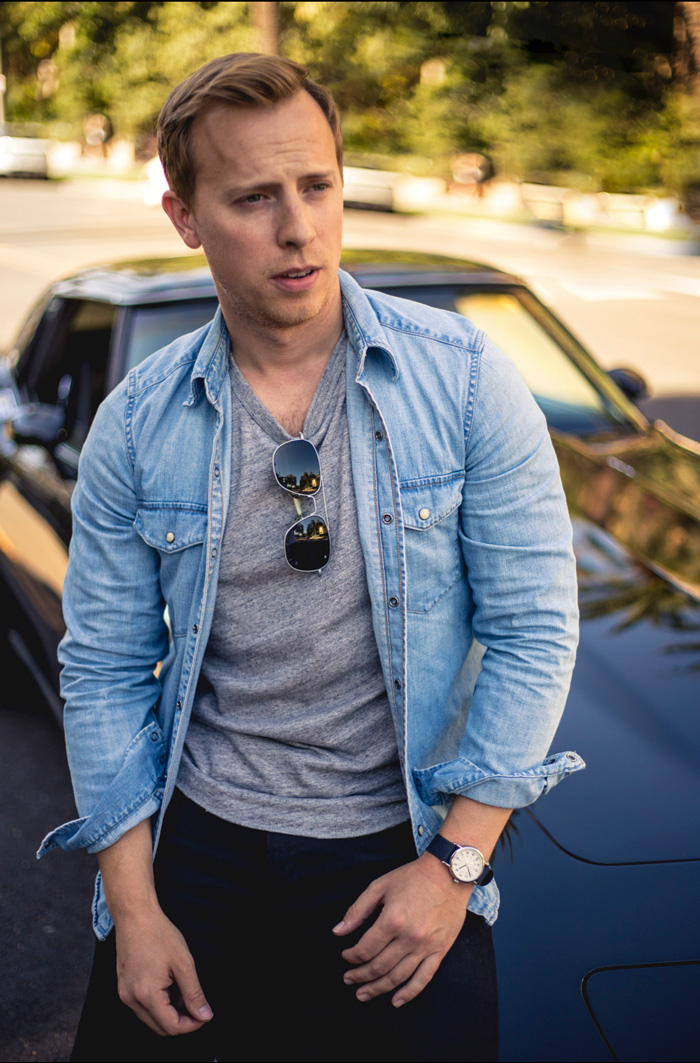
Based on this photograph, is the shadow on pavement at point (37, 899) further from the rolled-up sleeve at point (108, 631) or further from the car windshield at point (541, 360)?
the car windshield at point (541, 360)

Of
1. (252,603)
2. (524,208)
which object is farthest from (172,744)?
(524,208)

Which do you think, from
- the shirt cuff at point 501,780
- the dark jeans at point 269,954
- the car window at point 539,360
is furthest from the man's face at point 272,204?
the car window at point 539,360

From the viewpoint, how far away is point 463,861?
54.2 inches

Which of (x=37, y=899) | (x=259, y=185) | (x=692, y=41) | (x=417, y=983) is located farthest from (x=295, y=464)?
(x=692, y=41)

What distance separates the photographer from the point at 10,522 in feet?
10.6

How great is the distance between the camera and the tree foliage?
23250mm

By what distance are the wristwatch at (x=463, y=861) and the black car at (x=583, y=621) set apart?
161 mm

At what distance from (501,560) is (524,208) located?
24.0 metres

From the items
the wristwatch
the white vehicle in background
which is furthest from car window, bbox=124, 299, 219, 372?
the white vehicle in background

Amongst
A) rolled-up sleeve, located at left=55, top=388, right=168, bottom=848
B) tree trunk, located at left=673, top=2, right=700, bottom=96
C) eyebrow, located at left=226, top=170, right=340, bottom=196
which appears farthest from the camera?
tree trunk, located at left=673, top=2, right=700, bottom=96

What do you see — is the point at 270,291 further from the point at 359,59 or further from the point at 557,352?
the point at 359,59

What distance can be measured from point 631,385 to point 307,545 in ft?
8.58

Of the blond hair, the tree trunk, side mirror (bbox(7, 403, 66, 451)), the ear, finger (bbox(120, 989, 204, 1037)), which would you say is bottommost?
finger (bbox(120, 989, 204, 1037))

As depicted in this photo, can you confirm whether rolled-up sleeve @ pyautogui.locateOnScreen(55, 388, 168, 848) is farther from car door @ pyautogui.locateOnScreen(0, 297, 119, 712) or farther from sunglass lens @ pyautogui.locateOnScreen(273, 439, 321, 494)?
car door @ pyautogui.locateOnScreen(0, 297, 119, 712)
